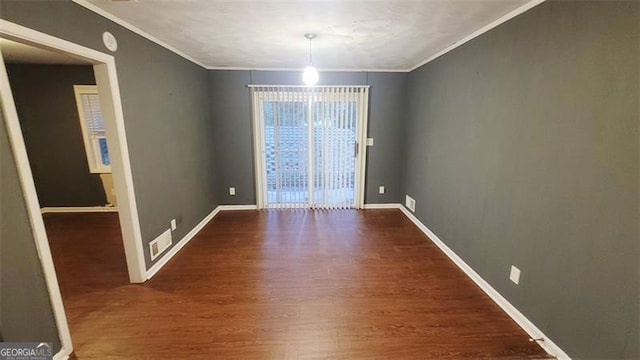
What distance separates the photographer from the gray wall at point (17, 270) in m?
1.31

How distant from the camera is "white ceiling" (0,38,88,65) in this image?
8.96ft

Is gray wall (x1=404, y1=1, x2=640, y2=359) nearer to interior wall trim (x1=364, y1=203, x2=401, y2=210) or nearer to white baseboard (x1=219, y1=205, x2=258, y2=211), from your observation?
interior wall trim (x1=364, y1=203, x2=401, y2=210)

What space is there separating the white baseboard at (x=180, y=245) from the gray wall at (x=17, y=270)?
1.04m

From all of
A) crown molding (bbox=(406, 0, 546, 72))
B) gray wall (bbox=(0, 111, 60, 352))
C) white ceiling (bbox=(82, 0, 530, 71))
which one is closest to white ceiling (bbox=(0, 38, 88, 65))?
white ceiling (bbox=(82, 0, 530, 71))

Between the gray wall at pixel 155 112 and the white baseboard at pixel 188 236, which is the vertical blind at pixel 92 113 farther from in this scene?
the white baseboard at pixel 188 236

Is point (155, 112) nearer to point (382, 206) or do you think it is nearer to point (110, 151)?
point (110, 151)

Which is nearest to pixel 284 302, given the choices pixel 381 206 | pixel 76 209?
pixel 381 206

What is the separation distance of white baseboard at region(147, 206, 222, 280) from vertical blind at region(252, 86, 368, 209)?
0.94 m

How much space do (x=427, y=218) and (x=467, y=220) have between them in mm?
939

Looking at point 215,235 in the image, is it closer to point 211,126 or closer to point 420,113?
point 211,126

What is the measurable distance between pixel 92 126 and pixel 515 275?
5729 millimetres

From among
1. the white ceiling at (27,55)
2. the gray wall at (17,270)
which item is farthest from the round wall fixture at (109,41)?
the gray wall at (17,270)

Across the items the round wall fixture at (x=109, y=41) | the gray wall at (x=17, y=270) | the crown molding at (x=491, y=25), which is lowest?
the gray wall at (x=17, y=270)

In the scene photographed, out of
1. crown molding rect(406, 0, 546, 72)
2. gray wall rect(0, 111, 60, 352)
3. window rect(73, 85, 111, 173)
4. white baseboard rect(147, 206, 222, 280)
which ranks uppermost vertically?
crown molding rect(406, 0, 546, 72)
